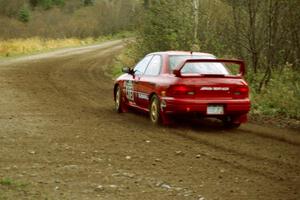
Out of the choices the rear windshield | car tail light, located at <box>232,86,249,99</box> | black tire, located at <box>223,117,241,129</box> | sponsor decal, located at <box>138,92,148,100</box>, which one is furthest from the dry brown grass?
car tail light, located at <box>232,86,249,99</box>

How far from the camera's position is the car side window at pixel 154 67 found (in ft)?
40.5

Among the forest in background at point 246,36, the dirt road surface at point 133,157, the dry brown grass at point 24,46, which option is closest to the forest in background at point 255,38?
the forest in background at point 246,36

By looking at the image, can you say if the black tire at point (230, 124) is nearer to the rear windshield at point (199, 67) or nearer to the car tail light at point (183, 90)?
the rear windshield at point (199, 67)

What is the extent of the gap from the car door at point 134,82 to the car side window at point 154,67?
0.23 m

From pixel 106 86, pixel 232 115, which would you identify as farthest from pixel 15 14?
pixel 232 115

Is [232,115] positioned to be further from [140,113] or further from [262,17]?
[262,17]

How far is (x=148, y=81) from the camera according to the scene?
1237 cm

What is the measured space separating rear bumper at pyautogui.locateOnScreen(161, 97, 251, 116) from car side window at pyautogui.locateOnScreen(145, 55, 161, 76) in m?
1.01

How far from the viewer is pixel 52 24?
72938 mm

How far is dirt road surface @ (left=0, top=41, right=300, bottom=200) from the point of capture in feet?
22.9

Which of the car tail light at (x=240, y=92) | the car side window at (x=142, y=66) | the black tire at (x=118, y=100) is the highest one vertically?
the car side window at (x=142, y=66)

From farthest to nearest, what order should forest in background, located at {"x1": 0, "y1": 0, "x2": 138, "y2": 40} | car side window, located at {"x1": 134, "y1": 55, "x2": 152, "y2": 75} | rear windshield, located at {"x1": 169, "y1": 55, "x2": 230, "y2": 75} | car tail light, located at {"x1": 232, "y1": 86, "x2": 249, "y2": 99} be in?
forest in background, located at {"x1": 0, "y1": 0, "x2": 138, "y2": 40} → car side window, located at {"x1": 134, "y1": 55, "x2": 152, "y2": 75} → rear windshield, located at {"x1": 169, "y1": 55, "x2": 230, "y2": 75} → car tail light, located at {"x1": 232, "y1": 86, "x2": 249, "y2": 99}

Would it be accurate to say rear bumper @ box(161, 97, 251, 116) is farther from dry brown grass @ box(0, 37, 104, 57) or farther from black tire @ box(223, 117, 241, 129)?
dry brown grass @ box(0, 37, 104, 57)

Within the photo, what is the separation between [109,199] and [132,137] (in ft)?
12.9
